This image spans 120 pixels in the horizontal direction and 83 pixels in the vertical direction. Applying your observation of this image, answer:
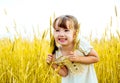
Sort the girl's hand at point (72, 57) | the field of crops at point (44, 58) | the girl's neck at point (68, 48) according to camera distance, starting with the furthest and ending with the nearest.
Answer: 1. the field of crops at point (44, 58)
2. the girl's neck at point (68, 48)
3. the girl's hand at point (72, 57)

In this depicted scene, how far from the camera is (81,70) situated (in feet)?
6.46

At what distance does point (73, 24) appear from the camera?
192 centimetres

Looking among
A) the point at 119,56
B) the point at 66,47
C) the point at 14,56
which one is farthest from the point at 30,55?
the point at 119,56

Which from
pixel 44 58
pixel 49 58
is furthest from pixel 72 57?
pixel 44 58

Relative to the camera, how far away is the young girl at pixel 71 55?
1.86 meters

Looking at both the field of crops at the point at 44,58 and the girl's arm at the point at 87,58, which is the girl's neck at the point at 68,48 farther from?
the field of crops at the point at 44,58

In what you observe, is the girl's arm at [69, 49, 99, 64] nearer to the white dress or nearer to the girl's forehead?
the white dress

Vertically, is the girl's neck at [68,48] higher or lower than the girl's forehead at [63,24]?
lower

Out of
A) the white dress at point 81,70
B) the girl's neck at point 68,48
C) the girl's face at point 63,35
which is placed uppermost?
the girl's face at point 63,35

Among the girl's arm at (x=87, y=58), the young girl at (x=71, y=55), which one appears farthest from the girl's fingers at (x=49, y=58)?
the girl's arm at (x=87, y=58)

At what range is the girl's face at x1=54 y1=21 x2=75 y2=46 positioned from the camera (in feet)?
6.08

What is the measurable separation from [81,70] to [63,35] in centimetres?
25

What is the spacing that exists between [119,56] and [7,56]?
0.83m

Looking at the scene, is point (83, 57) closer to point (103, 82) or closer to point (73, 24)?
point (73, 24)
